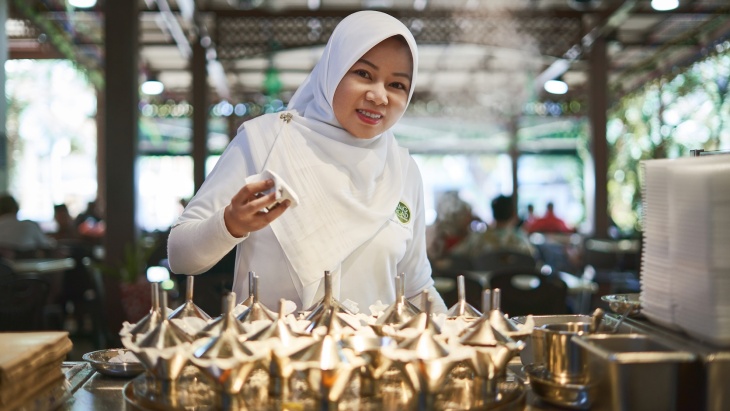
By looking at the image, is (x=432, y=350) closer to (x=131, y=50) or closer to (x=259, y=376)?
(x=259, y=376)

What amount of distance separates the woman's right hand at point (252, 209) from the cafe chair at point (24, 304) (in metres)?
3.77

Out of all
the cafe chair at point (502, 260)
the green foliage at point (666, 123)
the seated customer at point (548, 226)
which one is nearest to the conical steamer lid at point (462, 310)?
the cafe chair at point (502, 260)

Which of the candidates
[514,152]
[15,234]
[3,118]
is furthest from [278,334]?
[514,152]

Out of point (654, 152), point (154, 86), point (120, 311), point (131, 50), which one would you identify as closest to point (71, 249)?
point (120, 311)

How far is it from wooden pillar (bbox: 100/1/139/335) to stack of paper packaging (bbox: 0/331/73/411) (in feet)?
15.8

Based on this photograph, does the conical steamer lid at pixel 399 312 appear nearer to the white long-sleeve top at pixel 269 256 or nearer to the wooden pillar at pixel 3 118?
the white long-sleeve top at pixel 269 256

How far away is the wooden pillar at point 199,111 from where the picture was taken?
28.3 ft

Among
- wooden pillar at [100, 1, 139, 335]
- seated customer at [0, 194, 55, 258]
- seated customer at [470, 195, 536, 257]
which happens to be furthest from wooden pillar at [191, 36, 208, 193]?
seated customer at [470, 195, 536, 257]

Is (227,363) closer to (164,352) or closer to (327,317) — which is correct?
(164,352)

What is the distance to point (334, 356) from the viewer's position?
1.06m

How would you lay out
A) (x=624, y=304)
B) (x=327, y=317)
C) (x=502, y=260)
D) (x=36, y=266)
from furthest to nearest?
(x=36, y=266), (x=502, y=260), (x=624, y=304), (x=327, y=317)

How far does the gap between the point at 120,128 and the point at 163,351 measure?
16.8 ft

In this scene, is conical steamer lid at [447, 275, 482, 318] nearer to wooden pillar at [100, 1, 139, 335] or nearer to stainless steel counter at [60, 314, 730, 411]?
stainless steel counter at [60, 314, 730, 411]

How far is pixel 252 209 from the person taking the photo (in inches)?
55.0
